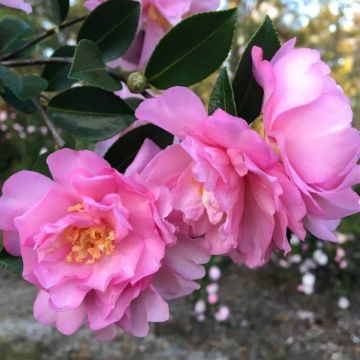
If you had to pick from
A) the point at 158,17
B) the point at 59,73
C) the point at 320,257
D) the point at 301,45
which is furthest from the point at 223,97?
the point at 301,45

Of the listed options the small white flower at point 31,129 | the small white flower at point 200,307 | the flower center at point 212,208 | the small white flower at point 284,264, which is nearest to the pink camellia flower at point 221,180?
the flower center at point 212,208

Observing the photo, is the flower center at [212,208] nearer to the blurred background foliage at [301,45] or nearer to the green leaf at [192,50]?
the green leaf at [192,50]

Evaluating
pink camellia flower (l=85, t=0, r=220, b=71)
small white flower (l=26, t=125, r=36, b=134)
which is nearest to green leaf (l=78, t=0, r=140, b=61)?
pink camellia flower (l=85, t=0, r=220, b=71)

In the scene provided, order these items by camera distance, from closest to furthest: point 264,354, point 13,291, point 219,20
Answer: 1. point 219,20
2. point 264,354
3. point 13,291

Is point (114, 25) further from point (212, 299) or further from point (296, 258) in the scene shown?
point (296, 258)

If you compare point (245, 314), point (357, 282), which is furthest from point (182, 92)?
point (357, 282)

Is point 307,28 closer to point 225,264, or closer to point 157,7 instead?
point 225,264
